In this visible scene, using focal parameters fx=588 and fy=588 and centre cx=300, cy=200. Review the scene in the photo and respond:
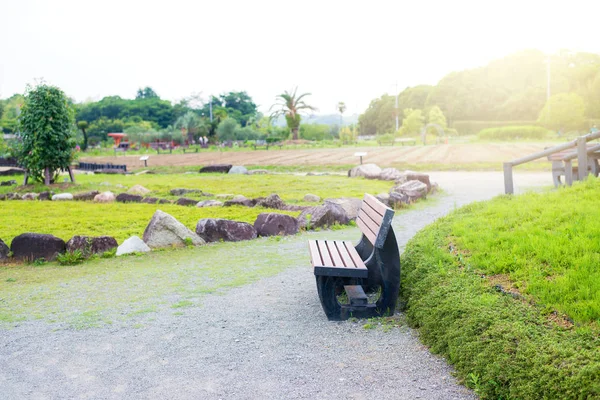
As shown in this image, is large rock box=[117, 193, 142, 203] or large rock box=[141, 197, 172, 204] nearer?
large rock box=[141, 197, 172, 204]

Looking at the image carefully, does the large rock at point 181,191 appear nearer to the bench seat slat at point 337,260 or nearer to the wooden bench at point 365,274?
the bench seat slat at point 337,260

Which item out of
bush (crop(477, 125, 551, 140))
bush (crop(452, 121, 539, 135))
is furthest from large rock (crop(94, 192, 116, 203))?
bush (crop(452, 121, 539, 135))

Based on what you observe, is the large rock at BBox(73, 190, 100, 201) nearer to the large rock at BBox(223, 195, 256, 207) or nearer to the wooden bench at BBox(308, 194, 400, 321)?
the large rock at BBox(223, 195, 256, 207)

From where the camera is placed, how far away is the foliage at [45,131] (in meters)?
17.1

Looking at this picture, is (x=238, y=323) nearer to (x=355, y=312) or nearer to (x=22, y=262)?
(x=355, y=312)

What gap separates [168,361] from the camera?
4.09 m

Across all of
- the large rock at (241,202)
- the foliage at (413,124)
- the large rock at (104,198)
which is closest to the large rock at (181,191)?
the large rock at (104,198)

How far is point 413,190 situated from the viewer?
1248 cm

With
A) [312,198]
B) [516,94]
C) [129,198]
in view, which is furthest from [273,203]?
[516,94]

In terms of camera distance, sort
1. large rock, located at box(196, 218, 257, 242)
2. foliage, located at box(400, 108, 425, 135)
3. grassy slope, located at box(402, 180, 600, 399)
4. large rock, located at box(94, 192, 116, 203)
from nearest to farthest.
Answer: grassy slope, located at box(402, 180, 600, 399) → large rock, located at box(196, 218, 257, 242) → large rock, located at box(94, 192, 116, 203) → foliage, located at box(400, 108, 425, 135)

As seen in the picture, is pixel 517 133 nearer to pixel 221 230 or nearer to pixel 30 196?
pixel 30 196

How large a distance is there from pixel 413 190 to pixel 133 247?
658 cm

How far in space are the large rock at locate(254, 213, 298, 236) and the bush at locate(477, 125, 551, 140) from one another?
144 ft

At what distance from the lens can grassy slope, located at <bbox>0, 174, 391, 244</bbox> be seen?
10.1 meters
